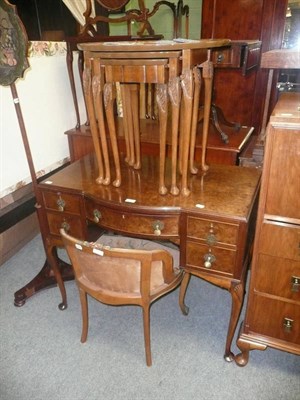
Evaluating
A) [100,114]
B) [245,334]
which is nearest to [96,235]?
[100,114]

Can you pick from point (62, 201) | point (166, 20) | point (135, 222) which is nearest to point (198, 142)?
point (135, 222)

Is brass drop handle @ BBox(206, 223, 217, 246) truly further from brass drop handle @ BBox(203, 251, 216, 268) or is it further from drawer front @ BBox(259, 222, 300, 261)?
drawer front @ BBox(259, 222, 300, 261)

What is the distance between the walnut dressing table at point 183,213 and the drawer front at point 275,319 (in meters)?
0.08

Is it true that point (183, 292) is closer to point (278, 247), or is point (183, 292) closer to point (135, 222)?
point (135, 222)

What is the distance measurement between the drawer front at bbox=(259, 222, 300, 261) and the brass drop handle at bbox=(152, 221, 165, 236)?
420mm

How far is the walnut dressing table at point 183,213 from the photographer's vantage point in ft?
4.47

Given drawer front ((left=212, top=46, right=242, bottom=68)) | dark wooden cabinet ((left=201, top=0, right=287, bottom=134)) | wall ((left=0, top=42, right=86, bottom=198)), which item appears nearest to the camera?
drawer front ((left=212, top=46, right=242, bottom=68))

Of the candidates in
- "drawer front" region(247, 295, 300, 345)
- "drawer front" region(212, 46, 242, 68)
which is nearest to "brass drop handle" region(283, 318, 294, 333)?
"drawer front" region(247, 295, 300, 345)

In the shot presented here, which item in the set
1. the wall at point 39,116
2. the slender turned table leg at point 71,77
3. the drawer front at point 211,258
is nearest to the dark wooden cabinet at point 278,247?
the drawer front at point 211,258

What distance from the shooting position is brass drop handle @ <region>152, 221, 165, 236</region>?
4.70 feet

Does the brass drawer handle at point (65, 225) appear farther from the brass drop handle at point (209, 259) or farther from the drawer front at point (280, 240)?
the drawer front at point (280, 240)

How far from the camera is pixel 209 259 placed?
1.42 m

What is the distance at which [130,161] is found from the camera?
183cm

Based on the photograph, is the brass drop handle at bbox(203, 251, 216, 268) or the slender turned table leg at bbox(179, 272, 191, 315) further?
the slender turned table leg at bbox(179, 272, 191, 315)
